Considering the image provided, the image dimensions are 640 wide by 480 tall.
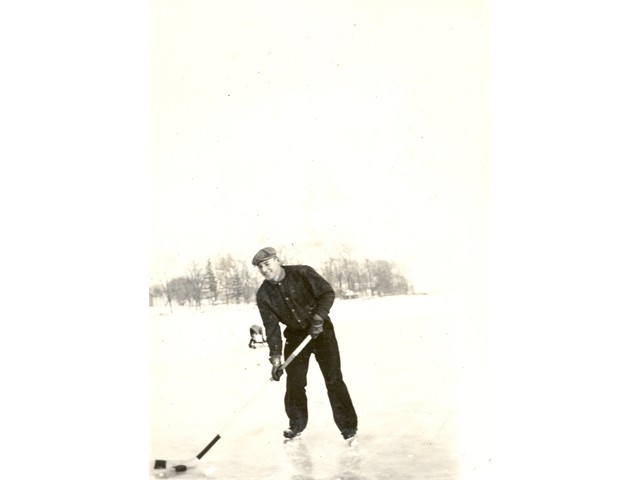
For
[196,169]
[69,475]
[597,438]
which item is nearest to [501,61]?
[196,169]

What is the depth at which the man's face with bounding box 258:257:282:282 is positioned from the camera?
2566 millimetres

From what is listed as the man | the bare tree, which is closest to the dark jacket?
the man

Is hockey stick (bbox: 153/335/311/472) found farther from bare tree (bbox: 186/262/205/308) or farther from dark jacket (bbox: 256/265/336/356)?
bare tree (bbox: 186/262/205/308)

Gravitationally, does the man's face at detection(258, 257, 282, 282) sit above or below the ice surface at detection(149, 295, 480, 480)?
above

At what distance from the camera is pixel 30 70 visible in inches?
100

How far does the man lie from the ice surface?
0.10 feet

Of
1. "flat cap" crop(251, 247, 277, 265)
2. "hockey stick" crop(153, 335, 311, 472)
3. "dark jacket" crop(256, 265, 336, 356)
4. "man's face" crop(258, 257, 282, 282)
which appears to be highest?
"flat cap" crop(251, 247, 277, 265)

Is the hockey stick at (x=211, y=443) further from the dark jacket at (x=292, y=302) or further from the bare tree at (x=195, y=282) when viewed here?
the bare tree at (x=195, y=282)

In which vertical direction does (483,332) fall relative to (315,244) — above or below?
below

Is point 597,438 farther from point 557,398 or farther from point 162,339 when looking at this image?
point 162,339

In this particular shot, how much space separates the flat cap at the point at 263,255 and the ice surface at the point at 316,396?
0.62ft

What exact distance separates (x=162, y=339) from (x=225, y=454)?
1.58 ft

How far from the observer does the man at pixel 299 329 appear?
253cm

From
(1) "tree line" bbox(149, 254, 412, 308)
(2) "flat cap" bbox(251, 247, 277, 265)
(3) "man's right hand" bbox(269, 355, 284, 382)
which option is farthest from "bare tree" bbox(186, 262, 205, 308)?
(3) "man's right hand" bbox(269, 355, 284, 382)
